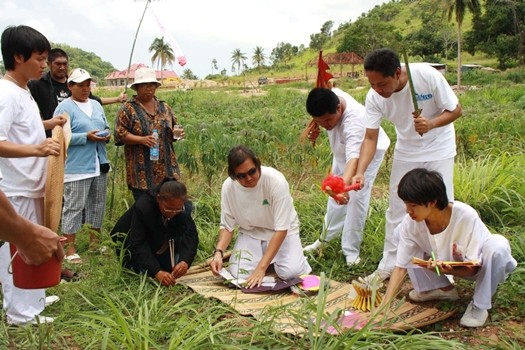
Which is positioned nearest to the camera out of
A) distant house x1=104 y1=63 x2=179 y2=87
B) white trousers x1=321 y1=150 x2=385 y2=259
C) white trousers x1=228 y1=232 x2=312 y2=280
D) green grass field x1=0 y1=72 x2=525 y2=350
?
green grass field x1=0 y1=72 x2=525 y2=350

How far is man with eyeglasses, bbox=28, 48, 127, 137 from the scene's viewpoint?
3.90 m

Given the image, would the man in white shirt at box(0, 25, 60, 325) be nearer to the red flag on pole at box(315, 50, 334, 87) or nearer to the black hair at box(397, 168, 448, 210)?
the black hair at box(397, 168, 448, 210)

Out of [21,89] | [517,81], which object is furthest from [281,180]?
[517,81]

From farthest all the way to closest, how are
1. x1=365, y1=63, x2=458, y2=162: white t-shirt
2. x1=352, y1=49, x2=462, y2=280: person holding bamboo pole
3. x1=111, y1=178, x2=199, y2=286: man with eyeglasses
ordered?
x1=111, y1=178, x2=199, y2=286: man with eyeglasses, x1=365, y1=63, x2=458, y2=162: white t-shirt, x1=352, y1=49, x2=462, y2=280: person holding bamboo pole

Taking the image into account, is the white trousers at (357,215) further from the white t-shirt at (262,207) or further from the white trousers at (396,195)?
the white t-shirt at (262,207)

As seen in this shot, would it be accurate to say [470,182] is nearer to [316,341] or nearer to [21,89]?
[316,341]

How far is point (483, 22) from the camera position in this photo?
104 ft

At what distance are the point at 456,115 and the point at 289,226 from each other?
4.06 feet

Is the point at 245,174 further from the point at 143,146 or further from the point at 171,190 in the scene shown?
the point at 143,146

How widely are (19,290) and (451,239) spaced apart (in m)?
2.27

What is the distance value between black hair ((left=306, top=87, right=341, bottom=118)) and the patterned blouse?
1.33m

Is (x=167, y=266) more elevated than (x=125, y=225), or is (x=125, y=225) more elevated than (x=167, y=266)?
(x=125, y=225)

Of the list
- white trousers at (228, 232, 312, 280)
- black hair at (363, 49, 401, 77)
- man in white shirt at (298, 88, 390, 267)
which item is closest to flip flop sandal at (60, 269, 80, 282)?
white trousers at (228, 232, 312, 280)

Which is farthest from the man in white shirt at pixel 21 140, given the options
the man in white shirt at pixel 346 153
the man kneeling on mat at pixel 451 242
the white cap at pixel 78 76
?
the man kneeling on mat at pixel 451 242
